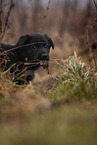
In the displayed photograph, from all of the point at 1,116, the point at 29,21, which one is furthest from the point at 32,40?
the point at 29,21

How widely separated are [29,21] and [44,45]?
826 centimetres

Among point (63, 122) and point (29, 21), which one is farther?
point (29, 21)

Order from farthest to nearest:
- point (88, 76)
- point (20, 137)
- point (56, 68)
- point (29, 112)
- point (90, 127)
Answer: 1. point (56, 68)
2. point (88, 76)
3. point (29, 112)
4. point (90, 127)
5. point (20, 137)

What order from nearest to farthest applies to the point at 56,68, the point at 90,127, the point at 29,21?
the point at 90,127 < the point at 56,68 < the point at 29,21

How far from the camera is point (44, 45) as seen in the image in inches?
163

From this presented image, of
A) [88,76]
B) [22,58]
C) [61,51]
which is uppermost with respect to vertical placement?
[61,51]

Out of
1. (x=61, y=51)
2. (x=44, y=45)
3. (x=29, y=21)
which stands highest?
(x=29, y=21)

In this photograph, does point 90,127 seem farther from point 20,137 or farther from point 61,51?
point 61,51

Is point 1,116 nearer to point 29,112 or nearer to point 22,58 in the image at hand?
point 29,112

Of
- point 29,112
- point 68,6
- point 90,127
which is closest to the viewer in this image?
point 90,127

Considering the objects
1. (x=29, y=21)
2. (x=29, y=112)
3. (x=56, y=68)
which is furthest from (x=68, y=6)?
(x=29, y=112)

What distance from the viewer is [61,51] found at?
9.43 m

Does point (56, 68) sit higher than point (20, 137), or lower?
higher

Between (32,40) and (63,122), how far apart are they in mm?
2971
